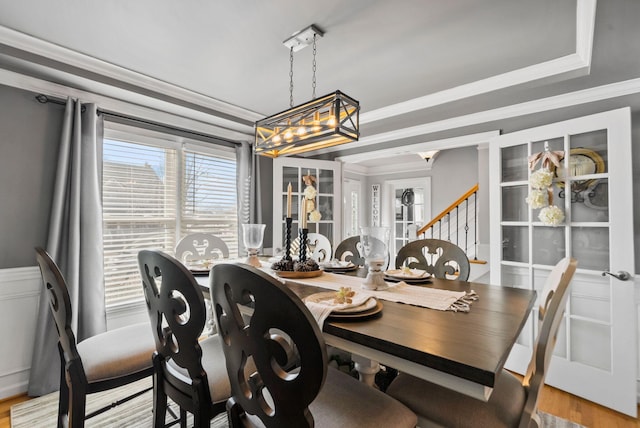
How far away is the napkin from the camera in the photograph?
1.05 meters

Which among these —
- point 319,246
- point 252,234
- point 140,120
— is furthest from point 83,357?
point 140,120

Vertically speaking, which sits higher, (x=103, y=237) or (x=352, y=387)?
(x=103, y=237)

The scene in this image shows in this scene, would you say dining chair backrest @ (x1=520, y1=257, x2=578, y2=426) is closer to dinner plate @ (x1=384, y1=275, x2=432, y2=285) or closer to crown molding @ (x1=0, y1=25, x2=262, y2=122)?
dinner plate @ (x1=384, y1=275, x2=432, y2=285)

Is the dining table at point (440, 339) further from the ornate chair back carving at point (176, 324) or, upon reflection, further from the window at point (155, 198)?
the window at point (155, 198)

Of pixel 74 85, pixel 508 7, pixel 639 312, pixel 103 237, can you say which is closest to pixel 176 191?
pixel 103 237

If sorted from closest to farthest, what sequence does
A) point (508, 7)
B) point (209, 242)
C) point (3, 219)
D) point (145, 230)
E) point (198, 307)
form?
point (198, 307) → point (508, 7) → point (3, 219) → point (209, 242) → point (145, 230)

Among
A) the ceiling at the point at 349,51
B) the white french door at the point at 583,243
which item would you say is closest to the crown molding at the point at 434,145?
the ceiling at the point at 349,51

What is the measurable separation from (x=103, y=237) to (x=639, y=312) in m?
4.16

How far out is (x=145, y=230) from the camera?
2.90 m

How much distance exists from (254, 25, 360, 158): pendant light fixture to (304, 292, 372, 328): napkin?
2.93 ft

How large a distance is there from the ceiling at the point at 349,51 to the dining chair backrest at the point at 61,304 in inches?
54.3

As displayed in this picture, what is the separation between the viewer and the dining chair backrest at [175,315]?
1049 millimetres

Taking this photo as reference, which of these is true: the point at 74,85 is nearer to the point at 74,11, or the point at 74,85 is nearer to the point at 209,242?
the point at 74,11

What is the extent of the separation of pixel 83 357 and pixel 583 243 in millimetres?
3197
